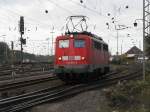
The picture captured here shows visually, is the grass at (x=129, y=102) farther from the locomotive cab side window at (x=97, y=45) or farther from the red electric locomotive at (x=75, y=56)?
the locomotive cab side window at (x=97, y=45)

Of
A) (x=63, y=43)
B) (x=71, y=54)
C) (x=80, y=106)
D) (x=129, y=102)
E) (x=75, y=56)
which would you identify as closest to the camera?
(x=80, y=106)

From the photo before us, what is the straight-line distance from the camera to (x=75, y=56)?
26.5m

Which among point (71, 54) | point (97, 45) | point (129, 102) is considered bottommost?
point (129, 102)

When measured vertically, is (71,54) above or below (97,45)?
below

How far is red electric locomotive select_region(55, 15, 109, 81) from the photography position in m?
26.0

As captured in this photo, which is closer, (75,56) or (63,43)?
(75,56)

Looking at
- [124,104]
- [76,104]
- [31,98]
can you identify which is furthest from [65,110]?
[31,98]

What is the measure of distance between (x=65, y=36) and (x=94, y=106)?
1249 centimetres

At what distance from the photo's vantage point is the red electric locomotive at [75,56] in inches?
1025

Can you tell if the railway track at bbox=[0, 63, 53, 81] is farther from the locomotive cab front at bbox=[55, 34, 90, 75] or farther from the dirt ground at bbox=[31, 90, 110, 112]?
the dirt ground at bbox=[31, 90, 110, 112]

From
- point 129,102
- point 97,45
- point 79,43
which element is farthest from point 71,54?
point 129,102

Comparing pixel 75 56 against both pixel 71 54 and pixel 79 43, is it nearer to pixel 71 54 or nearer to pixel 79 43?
pixel 71 54

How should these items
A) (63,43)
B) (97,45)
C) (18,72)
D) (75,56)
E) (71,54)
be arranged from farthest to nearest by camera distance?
(18,72)
(97,45)
(63,43)
(71,54)
(75,56)

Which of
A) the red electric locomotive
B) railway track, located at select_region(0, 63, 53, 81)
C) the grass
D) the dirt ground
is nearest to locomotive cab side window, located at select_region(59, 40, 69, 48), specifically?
the red electric locomotive
